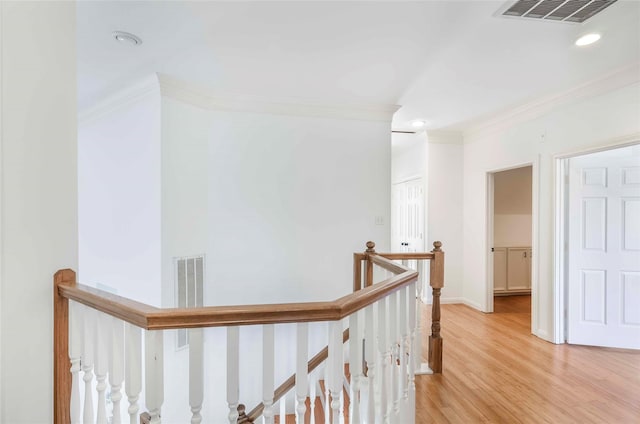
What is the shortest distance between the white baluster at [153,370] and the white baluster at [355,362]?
63 cm

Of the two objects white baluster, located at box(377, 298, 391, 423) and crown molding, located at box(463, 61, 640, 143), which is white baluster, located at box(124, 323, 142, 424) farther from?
crown molding, located at box(463, 61, 640, 143)

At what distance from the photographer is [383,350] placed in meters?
1.36

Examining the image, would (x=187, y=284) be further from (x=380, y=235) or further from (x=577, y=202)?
(x=577, y=202)

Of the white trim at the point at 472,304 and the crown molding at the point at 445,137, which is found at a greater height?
the crown molding at the point at 445,137

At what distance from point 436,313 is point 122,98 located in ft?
11.6

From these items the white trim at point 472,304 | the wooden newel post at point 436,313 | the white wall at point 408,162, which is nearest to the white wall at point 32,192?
the wooden newel post at point 436,313

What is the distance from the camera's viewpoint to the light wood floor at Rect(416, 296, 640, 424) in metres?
2.13

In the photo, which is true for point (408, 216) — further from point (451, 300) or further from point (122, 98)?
point (122, 98)

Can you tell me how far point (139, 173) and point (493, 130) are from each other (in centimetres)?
417

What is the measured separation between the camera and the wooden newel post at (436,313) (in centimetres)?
269

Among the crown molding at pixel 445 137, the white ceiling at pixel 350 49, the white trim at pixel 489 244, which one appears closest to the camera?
the white ceiling at pixel 350 49

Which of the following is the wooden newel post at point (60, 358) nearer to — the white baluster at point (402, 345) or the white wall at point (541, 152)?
the white baluster at point (402, 345)

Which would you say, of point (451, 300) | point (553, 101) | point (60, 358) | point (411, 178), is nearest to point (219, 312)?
point (60, 358)

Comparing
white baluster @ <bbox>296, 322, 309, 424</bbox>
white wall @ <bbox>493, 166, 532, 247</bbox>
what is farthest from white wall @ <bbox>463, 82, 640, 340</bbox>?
white baluster @ <bbox>296, 322, 309, 424</bbox>
